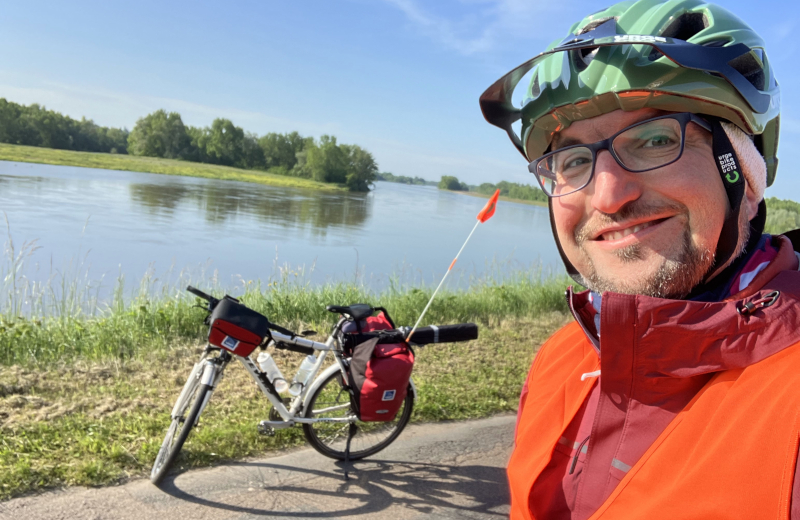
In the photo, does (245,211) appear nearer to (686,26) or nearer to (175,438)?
(175,438)

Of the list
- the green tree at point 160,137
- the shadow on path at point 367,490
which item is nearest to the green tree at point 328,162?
the green tree at point 160,137

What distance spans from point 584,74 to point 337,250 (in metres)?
15.7

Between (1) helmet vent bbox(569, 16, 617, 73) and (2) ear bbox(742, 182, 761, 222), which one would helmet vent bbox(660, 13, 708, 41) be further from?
(2) ear bbox(742, 182, 761, 222)

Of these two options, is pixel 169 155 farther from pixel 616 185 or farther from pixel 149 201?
pixel 616 185

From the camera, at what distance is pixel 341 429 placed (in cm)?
367

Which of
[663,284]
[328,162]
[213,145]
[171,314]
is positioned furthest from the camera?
[213,145]

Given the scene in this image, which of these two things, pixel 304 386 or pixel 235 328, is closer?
pixel 235 328

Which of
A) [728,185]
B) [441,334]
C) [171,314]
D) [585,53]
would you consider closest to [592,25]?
[585,53]

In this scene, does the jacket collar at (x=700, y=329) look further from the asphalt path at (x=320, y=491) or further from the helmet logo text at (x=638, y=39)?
the asphalt path at (x=320, y=491)

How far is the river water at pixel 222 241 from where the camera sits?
32.8 ft

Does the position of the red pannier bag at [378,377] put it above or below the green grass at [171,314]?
above

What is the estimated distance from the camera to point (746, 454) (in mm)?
775

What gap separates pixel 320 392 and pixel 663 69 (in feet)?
10.2

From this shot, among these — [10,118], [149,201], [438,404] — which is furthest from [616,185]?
[10,118]
